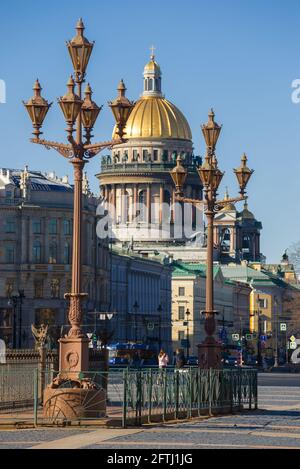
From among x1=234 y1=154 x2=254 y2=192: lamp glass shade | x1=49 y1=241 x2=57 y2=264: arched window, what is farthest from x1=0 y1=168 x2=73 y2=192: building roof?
x1=234 y1=154 x2=254 y2=192: lamp glass shade

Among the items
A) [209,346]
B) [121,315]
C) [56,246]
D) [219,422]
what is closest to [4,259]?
[56,246]

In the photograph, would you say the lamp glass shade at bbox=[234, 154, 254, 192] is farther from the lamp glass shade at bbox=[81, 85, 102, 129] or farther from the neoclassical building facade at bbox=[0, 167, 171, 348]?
the neoclassical building facade at bbox=[0, 167, 171, 348]

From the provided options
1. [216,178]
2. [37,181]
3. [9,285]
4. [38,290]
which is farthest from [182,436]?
[37,181]

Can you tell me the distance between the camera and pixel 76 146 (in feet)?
128

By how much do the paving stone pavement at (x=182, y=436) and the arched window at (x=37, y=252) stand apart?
114977 mm

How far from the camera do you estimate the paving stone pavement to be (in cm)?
3108

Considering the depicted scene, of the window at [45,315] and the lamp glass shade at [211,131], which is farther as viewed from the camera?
the window at [45,315]

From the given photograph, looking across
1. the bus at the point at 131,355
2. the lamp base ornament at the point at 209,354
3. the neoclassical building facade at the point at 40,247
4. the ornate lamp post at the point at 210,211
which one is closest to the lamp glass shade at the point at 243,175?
the ornate lamp post at the point at 210,211

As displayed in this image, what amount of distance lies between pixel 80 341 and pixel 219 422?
11.7 feet

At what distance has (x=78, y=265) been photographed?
1527 inches

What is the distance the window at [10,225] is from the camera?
155m

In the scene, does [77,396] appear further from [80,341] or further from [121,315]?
[121,315]

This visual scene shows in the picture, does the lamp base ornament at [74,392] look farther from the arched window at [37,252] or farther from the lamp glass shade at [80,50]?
the arched window at [37,252]

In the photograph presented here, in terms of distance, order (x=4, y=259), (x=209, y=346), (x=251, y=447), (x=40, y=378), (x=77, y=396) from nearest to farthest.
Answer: (x=251, y=447), (x=77, y=396), (x=40, y=378), (x=209, y=346), (x=4, y=259)
